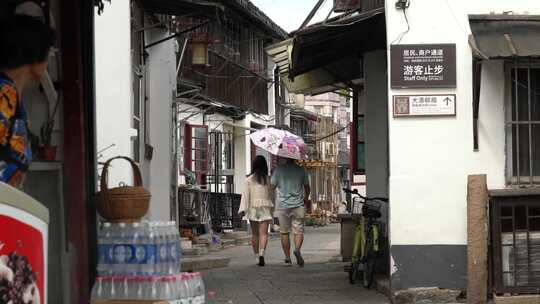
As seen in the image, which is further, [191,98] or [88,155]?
[191,98]

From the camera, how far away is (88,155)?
5.84 meters

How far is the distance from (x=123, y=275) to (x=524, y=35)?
557 cm

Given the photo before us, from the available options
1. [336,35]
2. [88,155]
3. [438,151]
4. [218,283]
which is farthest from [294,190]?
[88,155]

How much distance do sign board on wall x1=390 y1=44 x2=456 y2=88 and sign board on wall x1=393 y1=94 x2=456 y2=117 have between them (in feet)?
0.40

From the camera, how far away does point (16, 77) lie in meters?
4.42

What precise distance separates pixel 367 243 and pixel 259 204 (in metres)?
3.62

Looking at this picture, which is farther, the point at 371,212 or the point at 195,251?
the point at 195,251

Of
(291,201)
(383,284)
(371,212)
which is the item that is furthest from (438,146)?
(291,201)

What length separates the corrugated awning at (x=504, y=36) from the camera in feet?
28.9

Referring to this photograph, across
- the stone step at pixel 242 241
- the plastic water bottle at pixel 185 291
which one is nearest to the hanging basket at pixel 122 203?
the plastic water bottle at pixel 185 291

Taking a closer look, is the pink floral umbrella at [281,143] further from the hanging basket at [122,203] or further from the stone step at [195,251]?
the hanging basket at [122,203]

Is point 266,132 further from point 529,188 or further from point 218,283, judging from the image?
point 529,188

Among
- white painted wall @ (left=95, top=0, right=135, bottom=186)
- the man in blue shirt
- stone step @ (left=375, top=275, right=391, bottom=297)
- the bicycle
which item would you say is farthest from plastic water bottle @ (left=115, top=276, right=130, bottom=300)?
the man in blue shirt

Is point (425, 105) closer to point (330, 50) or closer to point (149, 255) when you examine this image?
point (330, 50)
